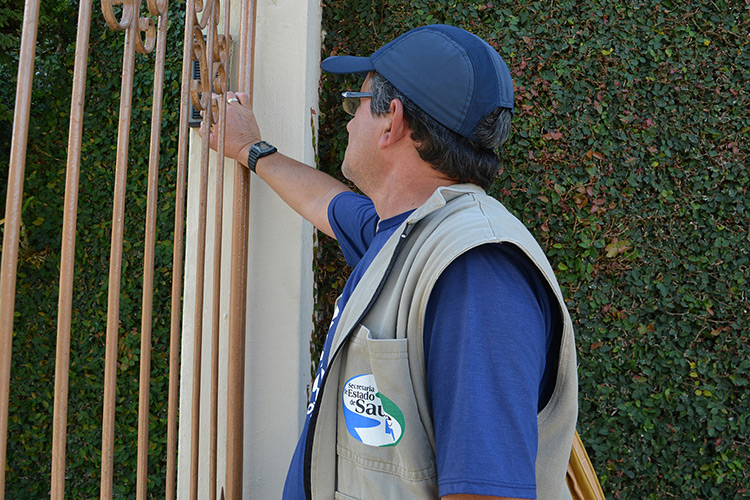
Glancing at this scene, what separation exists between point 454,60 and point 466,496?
0.91 meters

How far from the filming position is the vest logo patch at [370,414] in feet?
3.58

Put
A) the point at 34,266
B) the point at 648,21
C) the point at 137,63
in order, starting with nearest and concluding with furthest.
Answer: the point at 648,21
the point at 137,63
the point at 34,266

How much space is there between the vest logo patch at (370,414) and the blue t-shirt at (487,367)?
8 centimetres

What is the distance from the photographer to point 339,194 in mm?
2096

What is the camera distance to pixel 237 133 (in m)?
2.09

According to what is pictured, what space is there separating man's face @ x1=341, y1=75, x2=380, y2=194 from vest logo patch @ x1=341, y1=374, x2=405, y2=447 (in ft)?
1.90

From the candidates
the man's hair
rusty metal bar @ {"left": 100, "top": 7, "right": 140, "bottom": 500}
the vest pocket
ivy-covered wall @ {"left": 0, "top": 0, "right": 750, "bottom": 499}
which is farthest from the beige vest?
ivy-covered wall @ {"left": 0, "top": 0, "right": 750, "bottom": 499}

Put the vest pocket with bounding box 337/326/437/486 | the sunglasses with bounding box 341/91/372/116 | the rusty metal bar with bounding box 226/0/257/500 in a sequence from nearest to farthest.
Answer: the vest pocket with bounding box 337/326/437/486 → the sunglasses with bounding box 341/91/372/116 → the rusty metal bar with bounding box 226/0/257/500

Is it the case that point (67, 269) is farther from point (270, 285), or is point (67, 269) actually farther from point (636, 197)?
point (636, 197)

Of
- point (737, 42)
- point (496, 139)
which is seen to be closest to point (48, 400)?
point (496, 139)

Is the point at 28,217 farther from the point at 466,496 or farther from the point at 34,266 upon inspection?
the point at 466,496

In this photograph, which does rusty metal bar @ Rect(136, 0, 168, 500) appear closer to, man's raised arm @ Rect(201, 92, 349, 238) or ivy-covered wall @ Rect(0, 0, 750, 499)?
man's raised arm @ Rect(201, 92, 349, 238)

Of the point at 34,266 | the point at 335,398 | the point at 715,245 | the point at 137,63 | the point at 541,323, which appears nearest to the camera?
the point at 541,323

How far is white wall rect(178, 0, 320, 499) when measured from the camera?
2.09 meters
